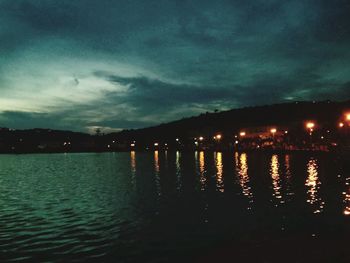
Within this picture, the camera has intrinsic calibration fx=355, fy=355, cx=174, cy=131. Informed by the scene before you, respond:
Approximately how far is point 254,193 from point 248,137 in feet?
503

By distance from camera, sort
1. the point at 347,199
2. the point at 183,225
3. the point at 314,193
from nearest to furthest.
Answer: the point at 183,225, the point at 347,199, the point at 314,193

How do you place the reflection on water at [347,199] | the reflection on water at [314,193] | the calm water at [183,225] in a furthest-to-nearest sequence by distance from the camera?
the reflection on water at [314,193] → the reflection on water at [347,199] → the calm water at [183,225]

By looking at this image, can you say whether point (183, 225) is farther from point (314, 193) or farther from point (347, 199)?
point (314, 193)

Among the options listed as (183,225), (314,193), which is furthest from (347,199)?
(183,225)

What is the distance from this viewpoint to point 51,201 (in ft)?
108

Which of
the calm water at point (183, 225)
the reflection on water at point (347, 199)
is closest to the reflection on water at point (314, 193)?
the calm water at point (183, 225)

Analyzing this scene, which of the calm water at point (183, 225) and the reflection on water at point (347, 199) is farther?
the reflection on water at point (347, 199)

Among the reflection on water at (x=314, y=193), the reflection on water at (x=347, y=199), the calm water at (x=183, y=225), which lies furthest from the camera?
the reflection on water at (x=314, y=193)

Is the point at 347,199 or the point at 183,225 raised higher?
the point at 347,199

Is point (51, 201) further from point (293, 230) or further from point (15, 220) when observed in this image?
point (293, 230)

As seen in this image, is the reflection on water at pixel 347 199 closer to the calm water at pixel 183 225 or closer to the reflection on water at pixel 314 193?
the calm water at pixel 183 225

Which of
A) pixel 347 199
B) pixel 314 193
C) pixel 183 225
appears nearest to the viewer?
pixel 183 225

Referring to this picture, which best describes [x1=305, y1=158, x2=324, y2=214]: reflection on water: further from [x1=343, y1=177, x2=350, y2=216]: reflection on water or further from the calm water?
[x1=343, y1=177, x2=350, y2=216]: reflection on water

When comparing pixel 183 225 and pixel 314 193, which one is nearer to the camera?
pixel 183 225
